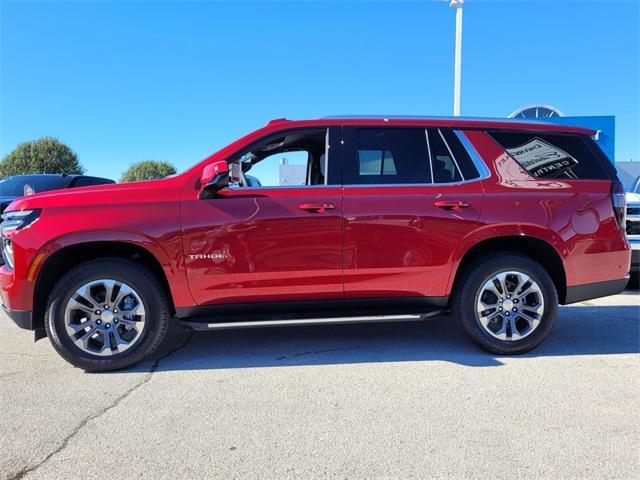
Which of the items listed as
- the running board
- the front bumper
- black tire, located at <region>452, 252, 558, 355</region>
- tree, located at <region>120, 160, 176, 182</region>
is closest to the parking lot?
black tire, located at <region>452, 252, 558, 355</region>

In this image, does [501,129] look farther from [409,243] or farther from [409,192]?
[409,243]

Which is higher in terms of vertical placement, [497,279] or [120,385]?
[497,279]

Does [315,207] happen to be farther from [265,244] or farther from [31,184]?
[31,184]

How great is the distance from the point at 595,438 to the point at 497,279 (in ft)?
4.98

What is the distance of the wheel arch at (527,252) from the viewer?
13.1 feet

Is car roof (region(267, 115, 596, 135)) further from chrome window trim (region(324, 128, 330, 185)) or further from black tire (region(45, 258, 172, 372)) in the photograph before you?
black tire (region(45, 258, 172, 372))

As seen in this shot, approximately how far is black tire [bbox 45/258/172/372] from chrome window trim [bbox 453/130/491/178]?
111 inches

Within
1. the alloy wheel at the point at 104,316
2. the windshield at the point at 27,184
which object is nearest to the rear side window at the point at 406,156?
the alloy wheel at the point at 104,316

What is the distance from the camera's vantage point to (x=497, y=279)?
3.93m

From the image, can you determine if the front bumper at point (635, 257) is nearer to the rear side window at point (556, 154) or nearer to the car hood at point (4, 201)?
the rear side window at point (556, 154)

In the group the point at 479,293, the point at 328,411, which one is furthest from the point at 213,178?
the point at 479,293

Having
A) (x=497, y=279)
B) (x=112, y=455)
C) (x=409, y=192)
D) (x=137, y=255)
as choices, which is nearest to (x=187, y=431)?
(x=112, y=455)

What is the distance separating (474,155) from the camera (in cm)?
400

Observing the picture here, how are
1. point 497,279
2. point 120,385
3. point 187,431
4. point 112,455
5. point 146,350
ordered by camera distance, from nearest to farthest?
1. point 112,455
2. point 187,431
3. point 120,385
4. point 146,350
5. point 497,279
